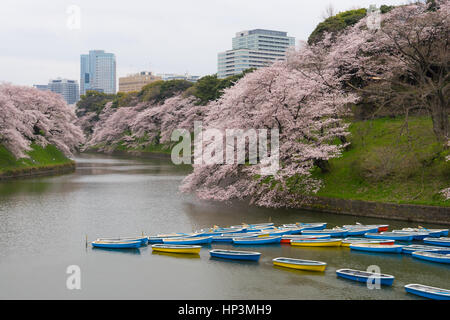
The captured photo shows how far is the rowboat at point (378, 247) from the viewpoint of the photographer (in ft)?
64.4

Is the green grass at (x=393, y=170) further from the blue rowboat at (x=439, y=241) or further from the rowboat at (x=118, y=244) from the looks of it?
the rowboat at (x=118, y=244)

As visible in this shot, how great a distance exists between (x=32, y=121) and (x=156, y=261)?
133ft

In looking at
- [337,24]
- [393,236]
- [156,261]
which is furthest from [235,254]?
[337,24]

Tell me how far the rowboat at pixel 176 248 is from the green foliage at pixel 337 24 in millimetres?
29410

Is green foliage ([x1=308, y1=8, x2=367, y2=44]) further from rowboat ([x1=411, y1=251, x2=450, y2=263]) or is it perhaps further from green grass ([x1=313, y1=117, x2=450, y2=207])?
rowboat ([x1=411, y1=251, x2=450, y2=263])

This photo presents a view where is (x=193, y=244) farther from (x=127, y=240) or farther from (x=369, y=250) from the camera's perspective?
(x=369, y=250)

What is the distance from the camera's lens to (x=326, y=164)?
3125 cm

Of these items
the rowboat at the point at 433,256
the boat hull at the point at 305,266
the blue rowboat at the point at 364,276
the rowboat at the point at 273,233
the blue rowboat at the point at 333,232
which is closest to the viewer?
the blue rowboat at the point at 364,276

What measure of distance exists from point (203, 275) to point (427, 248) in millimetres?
9882

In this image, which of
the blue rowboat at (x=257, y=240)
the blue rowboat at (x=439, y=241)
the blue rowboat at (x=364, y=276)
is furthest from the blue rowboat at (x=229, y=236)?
the blue rowboat at (x=439, y=241)

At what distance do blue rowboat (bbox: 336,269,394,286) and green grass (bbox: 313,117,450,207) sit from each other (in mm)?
10335

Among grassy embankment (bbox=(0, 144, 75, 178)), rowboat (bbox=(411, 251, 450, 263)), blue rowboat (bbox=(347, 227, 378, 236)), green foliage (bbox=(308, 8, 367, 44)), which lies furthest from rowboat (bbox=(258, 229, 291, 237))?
grassy embankment (bbox=(0, 144, 75, 178))

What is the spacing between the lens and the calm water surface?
15.4 metres

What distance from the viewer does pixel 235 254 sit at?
1878 centimetres
